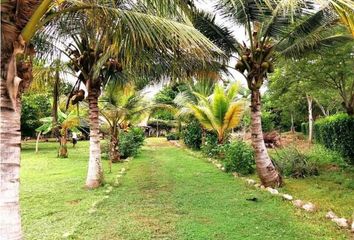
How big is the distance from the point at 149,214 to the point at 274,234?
7.58 feet

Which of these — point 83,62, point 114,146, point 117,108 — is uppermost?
point 83,62

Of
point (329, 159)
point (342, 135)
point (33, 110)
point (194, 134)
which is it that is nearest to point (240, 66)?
point (342, 135)

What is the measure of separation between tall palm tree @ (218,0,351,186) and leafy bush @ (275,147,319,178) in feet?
5.65

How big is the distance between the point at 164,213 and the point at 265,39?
5.04 metres

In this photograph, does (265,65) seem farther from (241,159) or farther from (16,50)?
(16,50)

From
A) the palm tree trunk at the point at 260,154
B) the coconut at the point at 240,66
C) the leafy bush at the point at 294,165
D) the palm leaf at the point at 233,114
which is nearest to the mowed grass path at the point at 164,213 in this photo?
the palm tree trunk at the point at 260,154

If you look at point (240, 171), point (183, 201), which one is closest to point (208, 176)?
point (240, 171)

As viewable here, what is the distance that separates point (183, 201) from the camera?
25.4 feet

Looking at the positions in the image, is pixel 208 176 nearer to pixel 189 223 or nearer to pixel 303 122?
pixel 189 223

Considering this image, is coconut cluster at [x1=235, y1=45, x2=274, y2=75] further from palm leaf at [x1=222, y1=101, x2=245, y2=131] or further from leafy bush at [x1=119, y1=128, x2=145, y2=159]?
leafy bush at [x1=119, y1=128, x2=145, y2=159]

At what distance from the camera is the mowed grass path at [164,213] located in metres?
5.55

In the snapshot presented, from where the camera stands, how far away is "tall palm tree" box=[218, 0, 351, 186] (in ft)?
28.0

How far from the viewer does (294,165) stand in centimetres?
1062

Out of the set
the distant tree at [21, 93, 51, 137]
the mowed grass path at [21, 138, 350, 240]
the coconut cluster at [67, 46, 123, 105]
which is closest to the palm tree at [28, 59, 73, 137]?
the coconut cluster at [67, 46, 123, 105]
